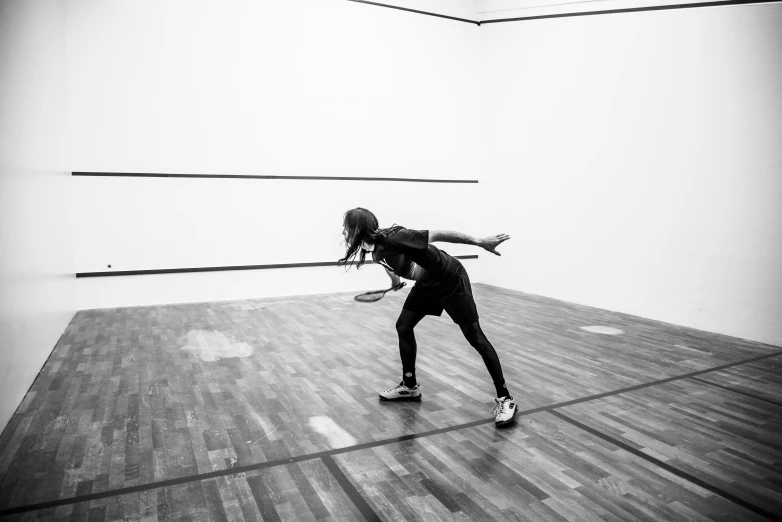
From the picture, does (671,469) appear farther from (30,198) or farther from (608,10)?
(608,10)

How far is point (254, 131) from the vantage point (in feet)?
17.4

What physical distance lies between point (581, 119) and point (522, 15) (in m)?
1.47

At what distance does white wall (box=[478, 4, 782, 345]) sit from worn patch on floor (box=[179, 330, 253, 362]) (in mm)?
3339

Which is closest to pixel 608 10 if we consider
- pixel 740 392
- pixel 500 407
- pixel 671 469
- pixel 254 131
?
pixel 254 131

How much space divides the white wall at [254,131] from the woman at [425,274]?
3.22 meters

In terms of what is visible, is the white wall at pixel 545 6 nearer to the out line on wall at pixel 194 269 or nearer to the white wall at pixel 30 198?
the out line on wall at pixel 194 269

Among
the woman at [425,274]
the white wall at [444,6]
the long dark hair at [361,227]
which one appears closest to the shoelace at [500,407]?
the woman at [425,274]

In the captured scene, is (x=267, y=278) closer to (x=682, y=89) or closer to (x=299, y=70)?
(x=299, y=70)

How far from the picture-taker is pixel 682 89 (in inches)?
171

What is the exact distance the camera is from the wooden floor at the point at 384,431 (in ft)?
5.72

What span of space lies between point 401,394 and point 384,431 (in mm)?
367

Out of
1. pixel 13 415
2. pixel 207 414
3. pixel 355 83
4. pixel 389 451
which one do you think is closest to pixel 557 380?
pixel 389 451

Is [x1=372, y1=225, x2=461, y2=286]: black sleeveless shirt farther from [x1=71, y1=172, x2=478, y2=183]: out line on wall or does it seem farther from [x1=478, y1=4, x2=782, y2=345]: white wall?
[x1=71, y1=172, x2=478, y2=183]: out line on wall

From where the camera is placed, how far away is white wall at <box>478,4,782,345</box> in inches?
154
